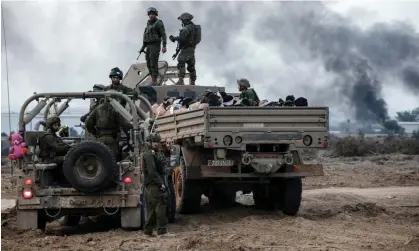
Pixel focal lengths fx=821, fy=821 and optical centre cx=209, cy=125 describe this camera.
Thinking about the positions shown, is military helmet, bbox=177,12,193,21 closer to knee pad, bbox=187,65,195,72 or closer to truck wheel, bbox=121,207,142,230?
knee pad, bbox=187,65,195,72

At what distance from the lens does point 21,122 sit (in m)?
11.1

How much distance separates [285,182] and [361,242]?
3.47 meters

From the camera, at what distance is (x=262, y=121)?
1232 cm

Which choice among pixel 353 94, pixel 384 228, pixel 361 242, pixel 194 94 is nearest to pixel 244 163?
pixel 384 228

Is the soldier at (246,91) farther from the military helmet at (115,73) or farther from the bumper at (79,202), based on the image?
the bumper at (79,202)

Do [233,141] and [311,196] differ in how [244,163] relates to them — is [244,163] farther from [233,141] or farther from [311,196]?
[311,196]

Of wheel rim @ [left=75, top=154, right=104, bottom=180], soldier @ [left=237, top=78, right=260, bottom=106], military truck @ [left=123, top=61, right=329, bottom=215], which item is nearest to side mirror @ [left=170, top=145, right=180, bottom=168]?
military truck @ [left=123, top=61, right=329, bottom=215]

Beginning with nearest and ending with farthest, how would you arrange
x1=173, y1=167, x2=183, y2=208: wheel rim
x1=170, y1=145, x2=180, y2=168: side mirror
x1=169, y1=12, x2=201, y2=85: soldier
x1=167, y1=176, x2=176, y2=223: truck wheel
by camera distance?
x1=167, y1=176, x2=176, y2=223: truck wheel → x1=170, y1=145, x2=180, y2=168: side mirror → x1=173, y1=167, x2=183, y2=208: wheel rim → x1=169, y1=12, x2=201, y2=85: soldier

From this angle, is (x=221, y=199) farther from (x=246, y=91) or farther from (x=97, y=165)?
(x=97, y=165)

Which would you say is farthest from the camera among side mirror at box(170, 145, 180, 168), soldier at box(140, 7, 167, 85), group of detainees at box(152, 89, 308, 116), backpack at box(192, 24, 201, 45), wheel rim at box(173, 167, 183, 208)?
backpack at box(192, 24, 201, 45)

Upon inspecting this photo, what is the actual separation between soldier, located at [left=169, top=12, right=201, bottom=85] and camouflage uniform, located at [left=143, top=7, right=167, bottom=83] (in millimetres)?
344

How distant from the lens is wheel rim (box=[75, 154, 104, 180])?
10.6 metres

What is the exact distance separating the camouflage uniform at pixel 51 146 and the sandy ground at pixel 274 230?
3.36ft

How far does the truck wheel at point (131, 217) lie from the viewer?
10820 millimetres
